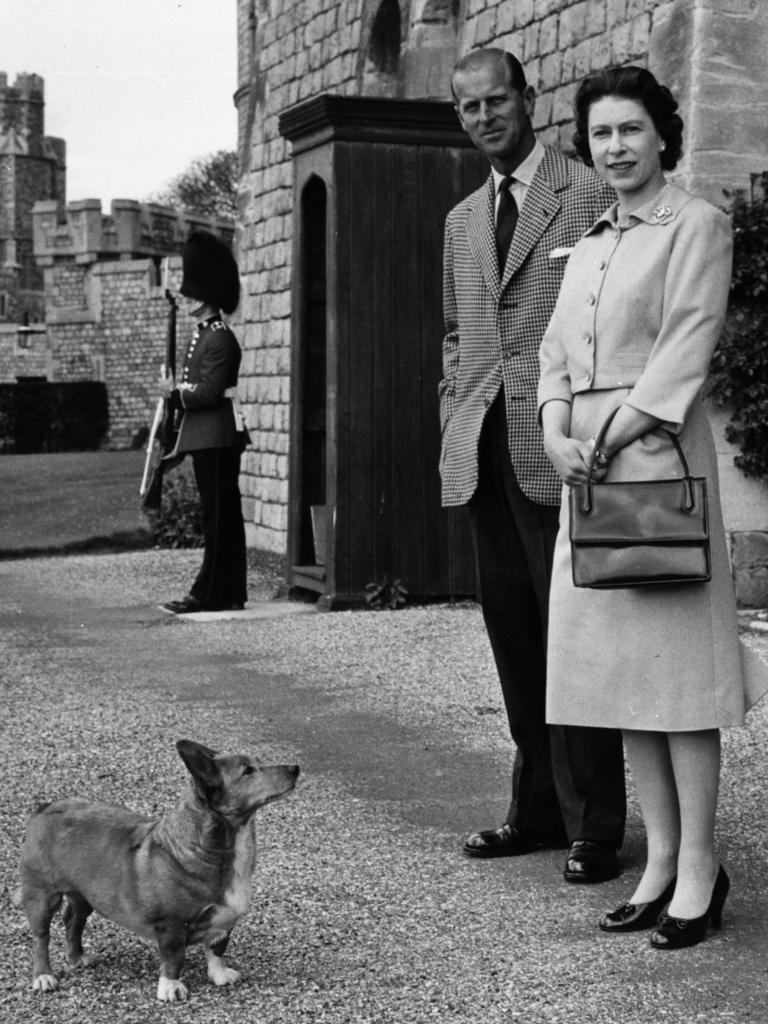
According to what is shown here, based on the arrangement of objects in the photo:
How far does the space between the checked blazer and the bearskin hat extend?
209 inches

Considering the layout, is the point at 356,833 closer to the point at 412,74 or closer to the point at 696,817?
the point at 696,817

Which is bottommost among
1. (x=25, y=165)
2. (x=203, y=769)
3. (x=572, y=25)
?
(x=203, y=769)

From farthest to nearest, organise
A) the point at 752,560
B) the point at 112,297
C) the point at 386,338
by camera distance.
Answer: the point at 112,297 → the point at 386,338 → the point at 752,560

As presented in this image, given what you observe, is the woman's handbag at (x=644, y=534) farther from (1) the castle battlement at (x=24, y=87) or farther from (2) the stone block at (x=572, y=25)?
(1) the castle battlement at (x=24, y=87)

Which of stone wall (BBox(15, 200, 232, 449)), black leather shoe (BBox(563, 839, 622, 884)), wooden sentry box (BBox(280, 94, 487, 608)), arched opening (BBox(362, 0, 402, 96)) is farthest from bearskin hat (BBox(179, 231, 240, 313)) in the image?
stone wall (BBox(15, 200, 232, 449))

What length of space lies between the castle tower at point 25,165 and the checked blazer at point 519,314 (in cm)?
5730

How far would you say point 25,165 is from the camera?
214 feet

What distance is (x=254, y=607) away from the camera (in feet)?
33.3

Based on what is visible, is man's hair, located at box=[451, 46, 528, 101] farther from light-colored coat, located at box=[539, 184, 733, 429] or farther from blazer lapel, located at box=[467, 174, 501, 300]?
light-colored coat, located at box=[539, 184, 733, 429]

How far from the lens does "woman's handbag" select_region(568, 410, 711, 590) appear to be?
3480 mm

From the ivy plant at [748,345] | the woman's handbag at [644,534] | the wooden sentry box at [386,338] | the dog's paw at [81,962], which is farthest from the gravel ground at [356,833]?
the ivy plant at [748,345]

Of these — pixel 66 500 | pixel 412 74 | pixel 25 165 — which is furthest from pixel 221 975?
pixel 25 165

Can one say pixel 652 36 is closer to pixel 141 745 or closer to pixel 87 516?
pixel 141 745

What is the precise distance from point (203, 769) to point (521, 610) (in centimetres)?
133
